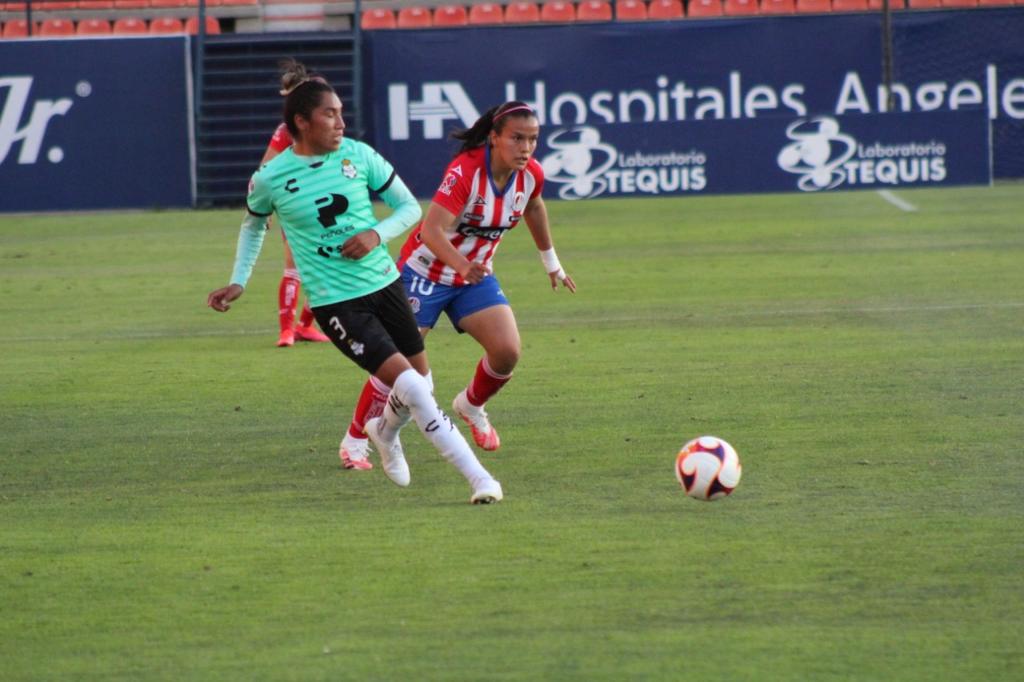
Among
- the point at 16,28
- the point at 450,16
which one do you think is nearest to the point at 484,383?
the point at 450,16

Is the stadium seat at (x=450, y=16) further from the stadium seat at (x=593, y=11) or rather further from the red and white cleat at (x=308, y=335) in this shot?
the red and white cleat at (x=308, y=335)

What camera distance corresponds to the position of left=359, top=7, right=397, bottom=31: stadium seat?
102 feet

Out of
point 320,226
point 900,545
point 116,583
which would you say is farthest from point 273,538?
point 900,545

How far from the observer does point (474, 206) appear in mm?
8352

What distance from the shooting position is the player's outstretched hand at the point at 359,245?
7.21 m

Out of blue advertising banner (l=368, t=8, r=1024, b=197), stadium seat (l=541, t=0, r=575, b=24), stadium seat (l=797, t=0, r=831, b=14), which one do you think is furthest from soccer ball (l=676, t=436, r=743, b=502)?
stadium seat (l=797, t=0, r=831, b=14)

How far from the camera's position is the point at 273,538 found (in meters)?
6.75

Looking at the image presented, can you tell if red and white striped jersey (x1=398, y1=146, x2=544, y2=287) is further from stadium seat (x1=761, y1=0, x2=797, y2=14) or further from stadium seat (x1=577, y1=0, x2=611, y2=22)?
stadium seat (x1=761, y1=0, x2=797, y2=14)

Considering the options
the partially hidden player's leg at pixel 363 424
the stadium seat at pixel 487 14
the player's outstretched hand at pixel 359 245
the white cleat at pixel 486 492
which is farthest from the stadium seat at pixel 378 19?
the white cleat at pixel 486 492

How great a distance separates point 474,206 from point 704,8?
23775 mm

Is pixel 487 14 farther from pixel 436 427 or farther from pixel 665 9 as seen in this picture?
pixel 436 427

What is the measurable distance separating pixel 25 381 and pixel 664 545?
646 centimetres

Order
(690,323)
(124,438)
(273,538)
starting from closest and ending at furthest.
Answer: (273,538) < (124,438) < (690,323)

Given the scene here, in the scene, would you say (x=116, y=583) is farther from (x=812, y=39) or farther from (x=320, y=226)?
(x=812, y=39)
